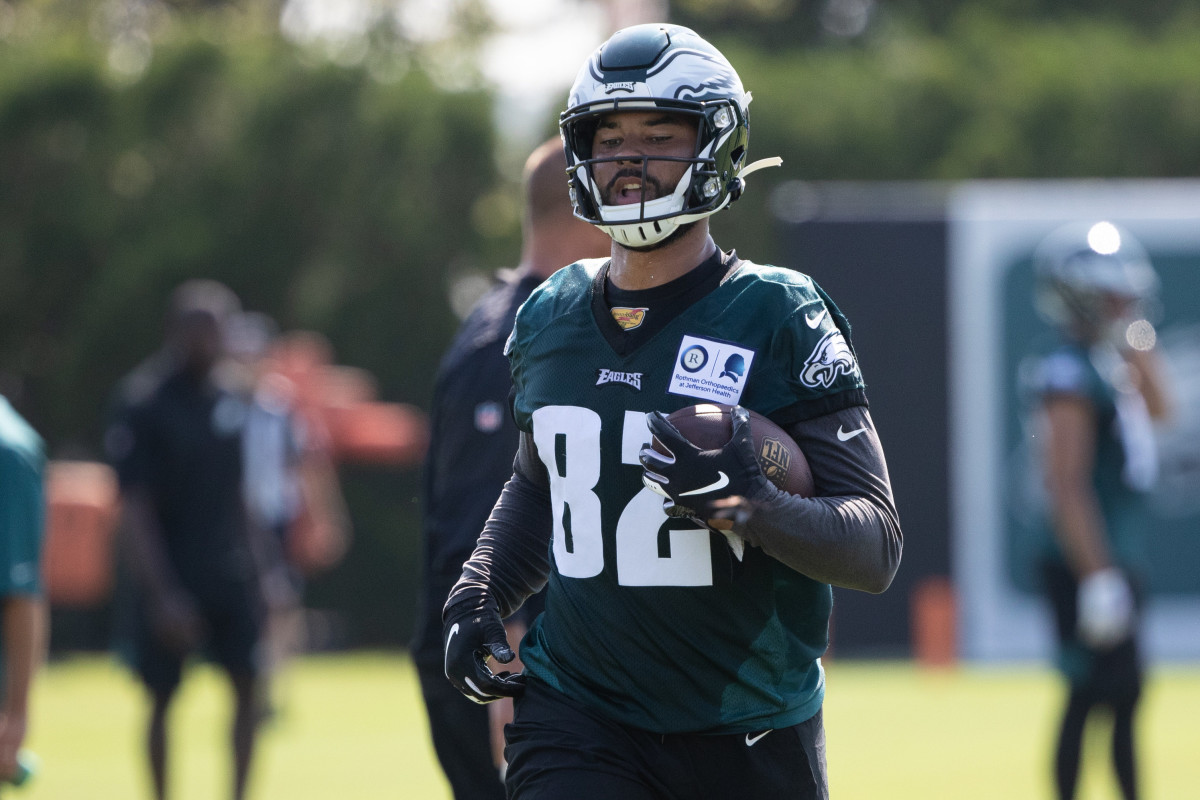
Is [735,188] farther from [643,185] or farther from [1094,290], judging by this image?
[1094,290]

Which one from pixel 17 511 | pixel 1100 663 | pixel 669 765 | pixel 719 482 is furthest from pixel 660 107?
pixel 1100 663

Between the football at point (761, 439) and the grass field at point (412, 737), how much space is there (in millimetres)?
4369

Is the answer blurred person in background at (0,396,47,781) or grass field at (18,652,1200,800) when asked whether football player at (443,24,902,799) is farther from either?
grass field at (18,652,1200,800)

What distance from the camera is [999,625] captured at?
548 inches

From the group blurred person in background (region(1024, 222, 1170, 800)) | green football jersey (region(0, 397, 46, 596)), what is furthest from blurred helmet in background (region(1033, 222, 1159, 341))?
green football jersey (region(0, 397, 46, 596))

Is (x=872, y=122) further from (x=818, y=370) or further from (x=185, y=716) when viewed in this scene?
(x=818, y=370)

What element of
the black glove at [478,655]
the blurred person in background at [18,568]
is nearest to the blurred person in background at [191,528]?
the blurred person in background at [18,568]

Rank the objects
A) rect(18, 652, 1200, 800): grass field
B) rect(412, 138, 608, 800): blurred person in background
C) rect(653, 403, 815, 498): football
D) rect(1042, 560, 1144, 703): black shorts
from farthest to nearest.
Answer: rect(18, 652, 1200, 800): grass field
rect(1042, 560, 1144, 703): black shorts
rect(412, 138, 608, 800): blurred person in background
rect(653, 403, 815, 498): football

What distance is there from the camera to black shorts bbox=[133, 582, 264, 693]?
25.1 ft

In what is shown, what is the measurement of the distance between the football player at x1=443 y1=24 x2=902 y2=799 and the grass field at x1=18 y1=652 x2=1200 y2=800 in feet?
13.9

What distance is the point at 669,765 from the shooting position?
3266mm

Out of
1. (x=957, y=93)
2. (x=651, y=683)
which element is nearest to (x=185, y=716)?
(x=651, y=683)

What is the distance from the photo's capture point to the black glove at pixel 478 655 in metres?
3.45

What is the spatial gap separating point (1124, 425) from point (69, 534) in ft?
35.3
